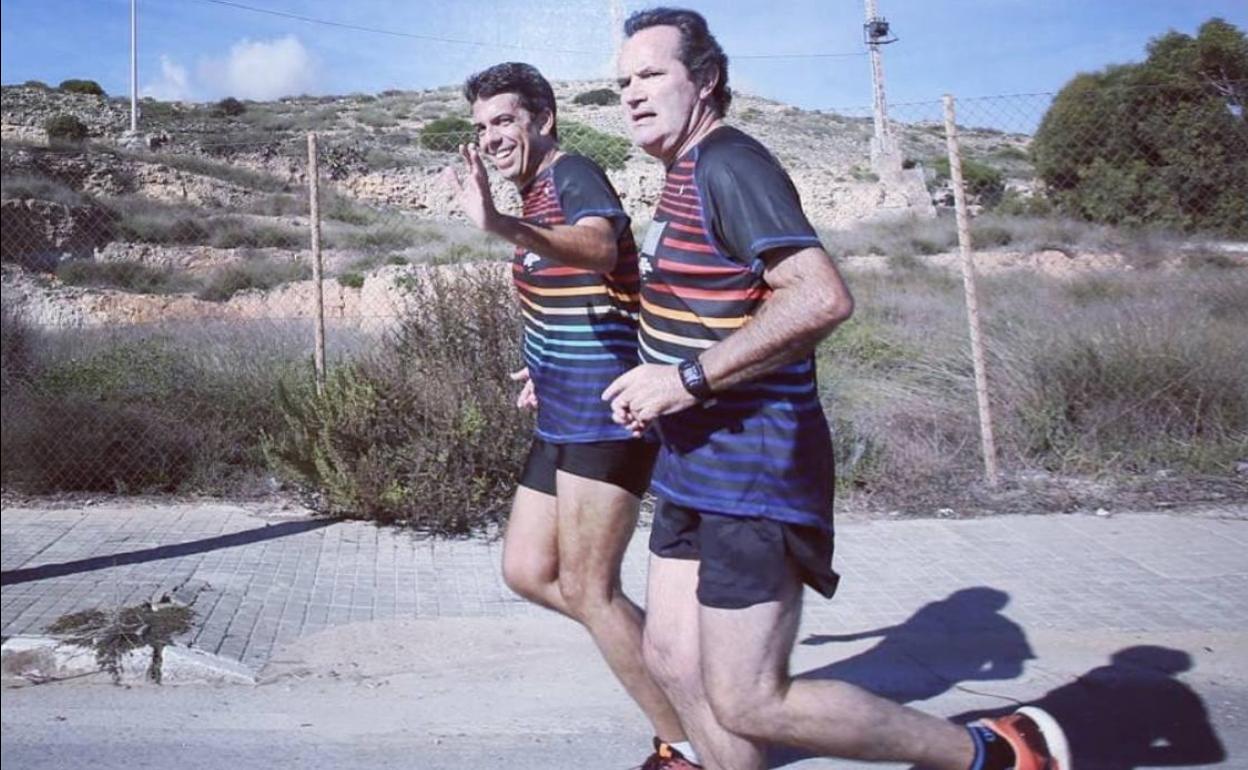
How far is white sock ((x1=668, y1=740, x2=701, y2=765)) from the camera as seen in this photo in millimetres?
3586

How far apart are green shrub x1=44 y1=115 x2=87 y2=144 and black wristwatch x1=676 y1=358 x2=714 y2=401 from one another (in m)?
5.65

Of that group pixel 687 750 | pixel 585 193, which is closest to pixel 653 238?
pixel 585 193

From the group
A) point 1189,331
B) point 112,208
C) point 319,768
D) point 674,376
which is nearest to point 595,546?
point 674,376

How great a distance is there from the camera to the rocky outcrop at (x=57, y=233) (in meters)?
4.66

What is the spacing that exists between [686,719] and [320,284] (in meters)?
5.54

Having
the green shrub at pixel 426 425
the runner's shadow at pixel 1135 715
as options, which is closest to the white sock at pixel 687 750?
the runner's shadow at pixel 1135 715

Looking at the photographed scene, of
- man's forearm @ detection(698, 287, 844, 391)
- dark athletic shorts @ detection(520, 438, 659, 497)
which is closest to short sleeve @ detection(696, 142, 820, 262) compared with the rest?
man's forearm @ detection(698, 287, 844, 391)

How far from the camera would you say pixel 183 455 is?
7.93 meters

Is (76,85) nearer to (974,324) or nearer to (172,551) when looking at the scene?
(172,551)

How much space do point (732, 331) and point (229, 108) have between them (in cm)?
2507

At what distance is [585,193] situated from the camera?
11.9ft

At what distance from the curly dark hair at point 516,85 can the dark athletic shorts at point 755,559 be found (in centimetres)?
159

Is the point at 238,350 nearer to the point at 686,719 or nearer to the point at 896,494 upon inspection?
the point at 896,494

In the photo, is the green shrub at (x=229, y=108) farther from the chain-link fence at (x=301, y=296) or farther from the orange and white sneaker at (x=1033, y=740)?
the orange and white sneaker at (x=1033, y=740)
